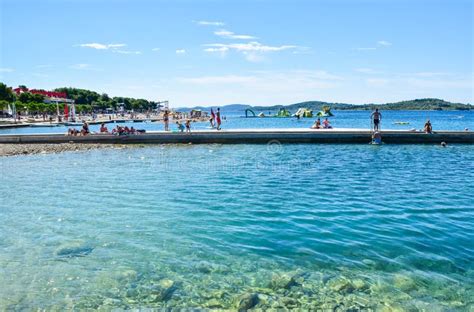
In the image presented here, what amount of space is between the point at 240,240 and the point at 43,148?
23.7 metres

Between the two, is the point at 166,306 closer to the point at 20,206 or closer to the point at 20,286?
the point at 20,286

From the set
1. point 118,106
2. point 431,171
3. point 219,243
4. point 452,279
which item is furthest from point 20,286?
point 118,106

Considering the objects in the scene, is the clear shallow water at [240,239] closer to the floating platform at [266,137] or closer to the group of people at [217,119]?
the floating platform at [266,137]

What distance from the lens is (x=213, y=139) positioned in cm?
3042

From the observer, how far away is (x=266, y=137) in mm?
29688

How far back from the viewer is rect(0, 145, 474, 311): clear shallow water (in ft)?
20.6

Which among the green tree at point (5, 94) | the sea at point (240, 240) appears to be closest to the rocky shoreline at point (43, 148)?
the sea at point (240, 240)

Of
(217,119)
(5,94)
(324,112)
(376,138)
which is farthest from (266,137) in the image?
(324,112)

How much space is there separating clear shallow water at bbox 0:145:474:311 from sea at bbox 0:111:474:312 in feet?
0.11

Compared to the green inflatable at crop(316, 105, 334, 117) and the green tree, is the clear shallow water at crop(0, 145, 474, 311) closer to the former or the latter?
the green tree

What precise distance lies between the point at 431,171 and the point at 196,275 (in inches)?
551

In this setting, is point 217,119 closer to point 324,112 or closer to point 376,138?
point 376,138

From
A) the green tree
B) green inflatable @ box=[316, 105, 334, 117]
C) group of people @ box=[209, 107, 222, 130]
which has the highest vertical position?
the green tree

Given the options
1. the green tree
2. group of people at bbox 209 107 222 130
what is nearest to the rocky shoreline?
group of people at bbox 209 107 222 130
